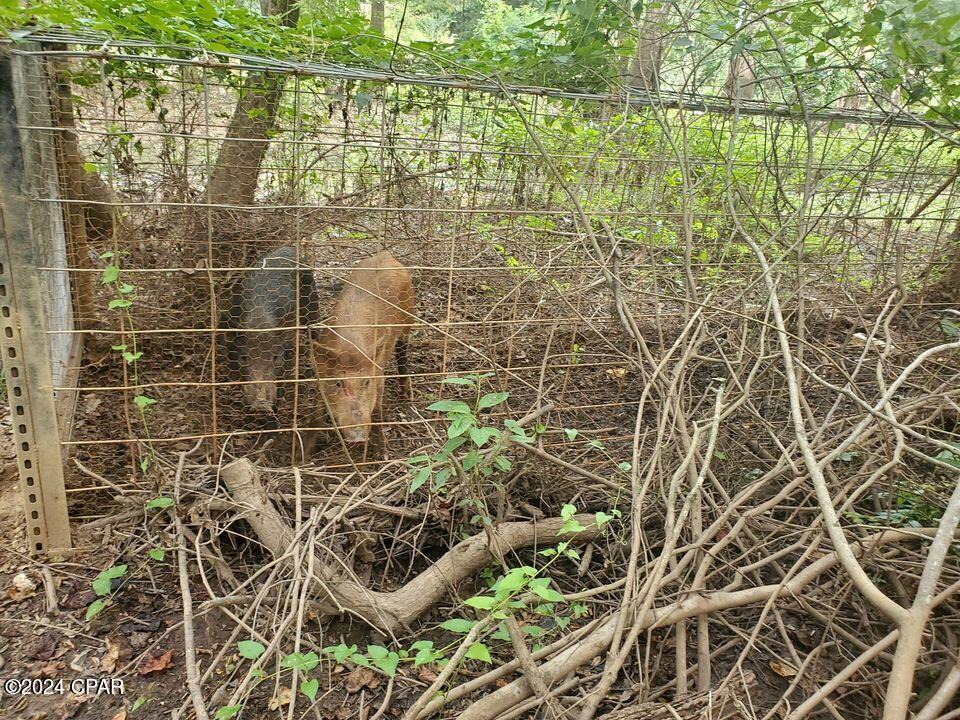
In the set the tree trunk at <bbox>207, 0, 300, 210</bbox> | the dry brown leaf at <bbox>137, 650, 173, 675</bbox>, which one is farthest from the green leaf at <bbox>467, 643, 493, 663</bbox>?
the tree trunk at <bbox>207, 0, 300, 210</bbox>

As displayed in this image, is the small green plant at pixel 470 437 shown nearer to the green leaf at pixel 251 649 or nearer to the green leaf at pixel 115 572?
the green leaf at pixel 251 649

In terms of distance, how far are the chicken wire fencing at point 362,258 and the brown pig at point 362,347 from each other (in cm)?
2

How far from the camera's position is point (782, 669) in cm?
260

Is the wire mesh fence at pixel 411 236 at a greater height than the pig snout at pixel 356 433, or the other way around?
the wire mesh fence at pixel 411 236

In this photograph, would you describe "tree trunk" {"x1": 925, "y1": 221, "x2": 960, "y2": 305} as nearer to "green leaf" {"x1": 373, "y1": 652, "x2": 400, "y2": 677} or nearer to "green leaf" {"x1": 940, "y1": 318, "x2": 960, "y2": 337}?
"green leaf" {"x1": 940, "y1": 318, "x2": 960, "y2": 337}

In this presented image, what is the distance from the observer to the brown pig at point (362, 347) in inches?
148

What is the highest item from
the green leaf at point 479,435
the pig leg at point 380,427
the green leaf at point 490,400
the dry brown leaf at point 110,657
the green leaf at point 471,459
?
the green leaf at point 490,400

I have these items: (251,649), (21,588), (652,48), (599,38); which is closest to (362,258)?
(599,38)

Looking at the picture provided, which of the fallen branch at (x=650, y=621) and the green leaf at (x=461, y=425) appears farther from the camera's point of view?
the green leaf at (x=461, y=425)

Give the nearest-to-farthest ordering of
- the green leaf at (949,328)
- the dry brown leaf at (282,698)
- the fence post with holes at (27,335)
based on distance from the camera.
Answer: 1. the dry brown leaf at (282,698)
2. the fence post with holes at (27,335)
3. the green leaf at (949,328)

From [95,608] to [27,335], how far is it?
1.20 m

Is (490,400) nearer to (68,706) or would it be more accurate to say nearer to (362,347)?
(362,347)

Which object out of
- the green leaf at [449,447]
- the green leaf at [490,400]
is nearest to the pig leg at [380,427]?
the green leaf at [449,447]

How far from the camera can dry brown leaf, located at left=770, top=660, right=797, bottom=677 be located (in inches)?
102
